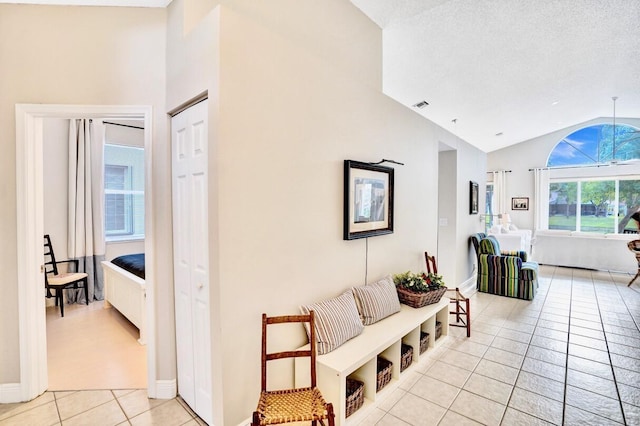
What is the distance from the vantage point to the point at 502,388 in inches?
94.6

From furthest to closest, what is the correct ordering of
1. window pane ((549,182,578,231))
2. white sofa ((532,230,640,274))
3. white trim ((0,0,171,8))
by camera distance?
window pane ((549,182,578,231))
white sofa ((532,230,640,274))
white trim ((0,0,171,8))

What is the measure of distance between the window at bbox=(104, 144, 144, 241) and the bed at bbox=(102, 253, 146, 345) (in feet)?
4.19

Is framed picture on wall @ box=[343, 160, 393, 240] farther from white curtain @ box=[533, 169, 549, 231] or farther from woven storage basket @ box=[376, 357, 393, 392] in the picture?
white curtain @ box=[533, 169, 549, 231]

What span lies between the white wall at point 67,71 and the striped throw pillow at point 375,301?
1525 mm

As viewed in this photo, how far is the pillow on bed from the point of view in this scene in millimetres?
2070

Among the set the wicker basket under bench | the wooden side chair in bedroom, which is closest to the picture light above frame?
the wicker basket under bench

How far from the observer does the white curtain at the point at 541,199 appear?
8078 mm

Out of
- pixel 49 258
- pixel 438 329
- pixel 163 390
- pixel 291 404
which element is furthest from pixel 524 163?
pixel 49 258

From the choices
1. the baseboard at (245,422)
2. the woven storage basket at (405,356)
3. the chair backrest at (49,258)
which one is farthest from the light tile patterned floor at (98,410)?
the chair backrest at (49,258)

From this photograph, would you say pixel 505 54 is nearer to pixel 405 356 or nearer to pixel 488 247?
pixel 488 247

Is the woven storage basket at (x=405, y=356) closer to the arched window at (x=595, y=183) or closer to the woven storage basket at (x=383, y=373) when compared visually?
the woven storage basket at (x=383, y=373)

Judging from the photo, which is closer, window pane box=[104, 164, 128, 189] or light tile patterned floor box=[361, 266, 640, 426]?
light tile patterned floor box=[361, 266, 640, 426]

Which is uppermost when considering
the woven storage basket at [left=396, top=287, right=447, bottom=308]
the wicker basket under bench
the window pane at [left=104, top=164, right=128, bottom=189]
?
the window pane at [left=104, top=164, right=128, bottom=189]

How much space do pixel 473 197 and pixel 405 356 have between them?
3584mm
